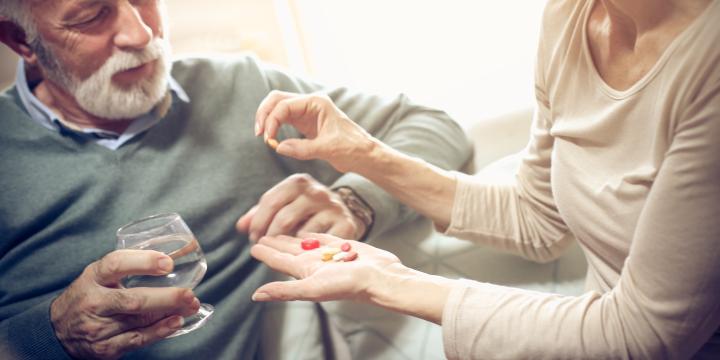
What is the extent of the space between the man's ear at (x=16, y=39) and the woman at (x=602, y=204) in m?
0.39

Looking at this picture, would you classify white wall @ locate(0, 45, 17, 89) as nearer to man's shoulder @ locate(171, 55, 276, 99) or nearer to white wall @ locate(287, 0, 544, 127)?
man's shoulder @ locate(171, 55, 276, 99)

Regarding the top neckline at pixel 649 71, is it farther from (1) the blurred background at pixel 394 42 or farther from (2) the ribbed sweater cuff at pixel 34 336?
(2) the ribbed sweater cuff at pixel 34 336

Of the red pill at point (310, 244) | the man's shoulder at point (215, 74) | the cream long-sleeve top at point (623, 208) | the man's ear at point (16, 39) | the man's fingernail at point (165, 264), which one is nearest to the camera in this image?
the cream long-sleeve top at point (623, 208)

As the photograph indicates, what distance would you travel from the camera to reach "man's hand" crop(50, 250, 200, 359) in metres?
0.54

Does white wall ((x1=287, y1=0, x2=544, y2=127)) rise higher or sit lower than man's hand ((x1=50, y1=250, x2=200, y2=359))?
higher

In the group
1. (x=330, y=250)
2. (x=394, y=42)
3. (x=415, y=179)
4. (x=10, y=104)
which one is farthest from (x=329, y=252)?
(x=394, y=42)

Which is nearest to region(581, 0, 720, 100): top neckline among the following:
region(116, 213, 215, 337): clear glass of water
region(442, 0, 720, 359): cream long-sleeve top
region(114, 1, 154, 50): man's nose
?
region(442, 0, 720, 359): cream long-sleeve top

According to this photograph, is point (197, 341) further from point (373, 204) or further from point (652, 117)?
point (652, 117)

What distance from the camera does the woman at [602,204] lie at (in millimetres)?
432


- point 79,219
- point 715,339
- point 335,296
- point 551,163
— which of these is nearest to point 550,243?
point 551,163

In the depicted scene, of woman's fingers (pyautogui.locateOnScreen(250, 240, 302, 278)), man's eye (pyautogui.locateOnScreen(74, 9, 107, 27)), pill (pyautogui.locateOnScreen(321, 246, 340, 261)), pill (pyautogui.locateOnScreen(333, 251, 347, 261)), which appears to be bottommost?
woman's fingers (pyautogui.locateOnScreen(250, 240, 302, 278))

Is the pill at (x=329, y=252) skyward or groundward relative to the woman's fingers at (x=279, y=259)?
skyward

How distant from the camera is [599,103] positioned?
1.82 ft

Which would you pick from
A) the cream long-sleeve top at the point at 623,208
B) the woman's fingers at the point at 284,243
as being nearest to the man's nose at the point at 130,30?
the woman's fingers at the point at 284,243
